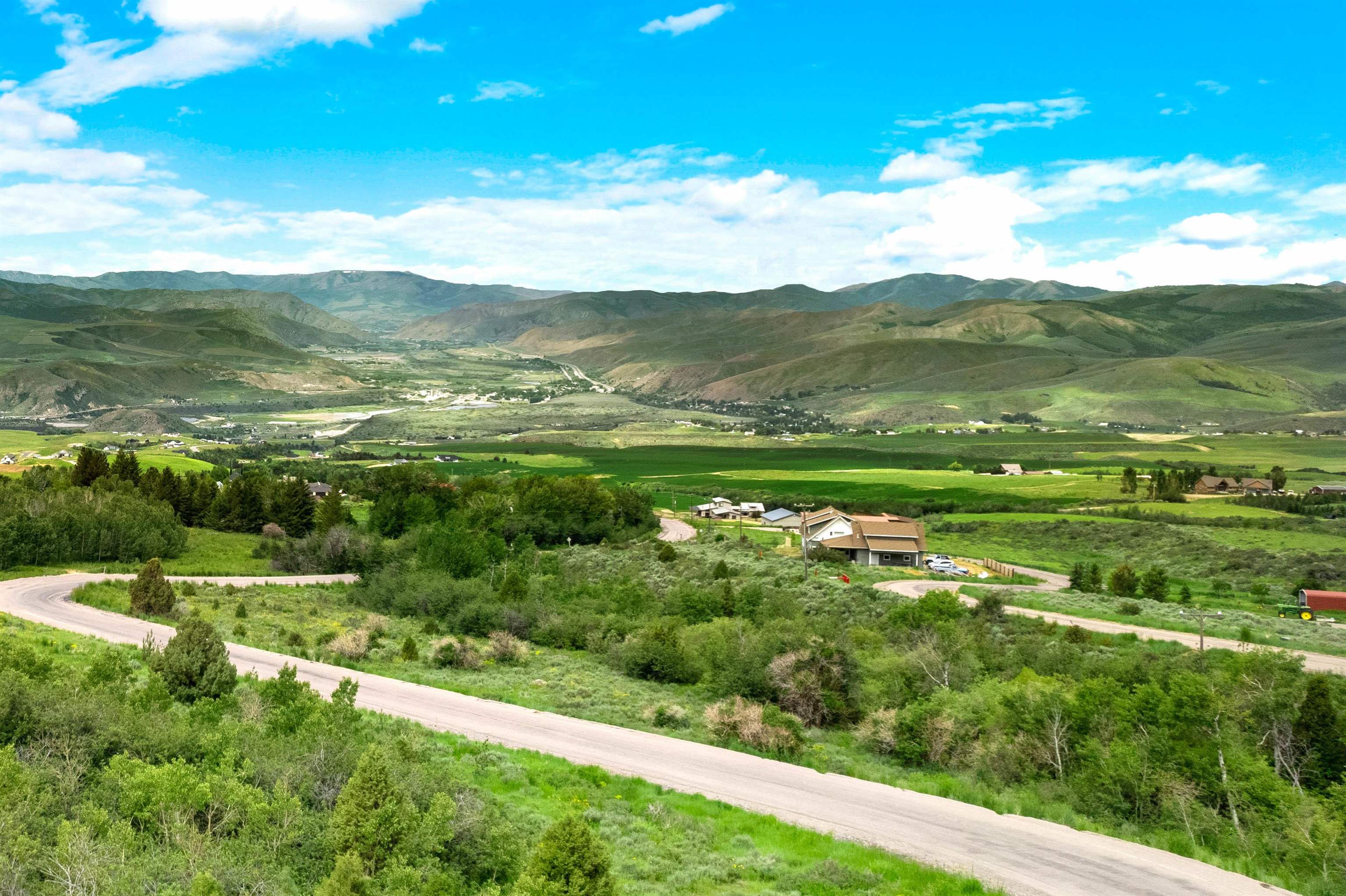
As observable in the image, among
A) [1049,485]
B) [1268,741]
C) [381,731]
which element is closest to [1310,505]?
[1049,485]

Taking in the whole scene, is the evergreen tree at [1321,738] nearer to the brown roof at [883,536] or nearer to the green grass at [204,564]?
the brown roof at [883,536]

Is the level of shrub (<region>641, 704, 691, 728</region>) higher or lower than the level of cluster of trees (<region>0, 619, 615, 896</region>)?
lower

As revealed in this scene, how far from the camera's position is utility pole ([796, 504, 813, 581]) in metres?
58.5

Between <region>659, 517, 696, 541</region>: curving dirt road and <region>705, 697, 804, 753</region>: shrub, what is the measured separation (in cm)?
5039

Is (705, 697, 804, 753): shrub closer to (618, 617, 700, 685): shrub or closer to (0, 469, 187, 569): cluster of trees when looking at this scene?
(618, 617, 700, 685): shrub

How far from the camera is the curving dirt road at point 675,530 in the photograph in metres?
81.2

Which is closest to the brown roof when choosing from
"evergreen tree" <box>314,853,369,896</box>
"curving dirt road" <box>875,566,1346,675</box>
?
"curving dirt road" <box>875,566,1346,675</box>

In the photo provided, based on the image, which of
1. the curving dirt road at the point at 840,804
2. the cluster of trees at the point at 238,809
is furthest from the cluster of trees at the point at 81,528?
the cluster of trees at the point at 238,809

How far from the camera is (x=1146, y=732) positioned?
24172 millimetres

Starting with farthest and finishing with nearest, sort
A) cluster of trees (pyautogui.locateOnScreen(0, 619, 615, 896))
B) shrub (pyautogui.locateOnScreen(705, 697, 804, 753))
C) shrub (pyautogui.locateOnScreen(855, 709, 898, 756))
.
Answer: shrub (pyautogui.locateOnScreen(855, 709, 898, 756)) → shrub (pyautogui.locateOnScreen(705, 697, 804, 753)) → cluster of trees (pyautogui.locateOnScreen(0, 619, 615, 896))

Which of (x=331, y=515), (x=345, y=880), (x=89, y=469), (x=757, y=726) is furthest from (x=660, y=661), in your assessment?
(x=89, y=469)

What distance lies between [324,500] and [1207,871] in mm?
72510

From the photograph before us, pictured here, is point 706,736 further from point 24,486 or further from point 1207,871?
point 24,486

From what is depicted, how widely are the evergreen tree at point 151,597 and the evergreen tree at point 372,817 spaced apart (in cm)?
3141
